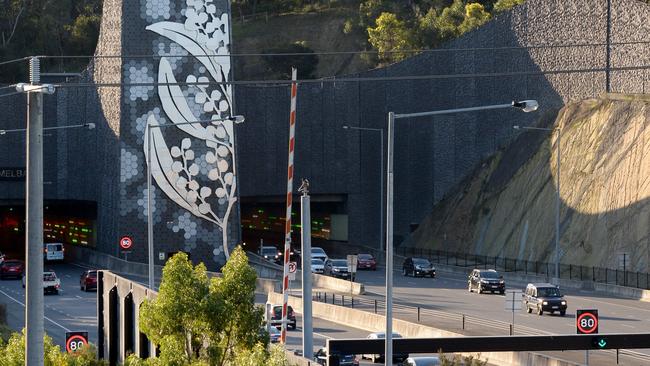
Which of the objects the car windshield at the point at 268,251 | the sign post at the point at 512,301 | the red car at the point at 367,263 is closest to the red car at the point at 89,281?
the car windshield at the point at 268,251

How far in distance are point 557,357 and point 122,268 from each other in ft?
149

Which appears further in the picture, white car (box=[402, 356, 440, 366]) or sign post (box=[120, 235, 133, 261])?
sign post (box=[120, 235, 133, 261])

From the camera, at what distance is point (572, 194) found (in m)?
82.4

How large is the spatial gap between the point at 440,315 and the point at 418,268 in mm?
25703

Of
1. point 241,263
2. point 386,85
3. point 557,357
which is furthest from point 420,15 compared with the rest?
point 241,263

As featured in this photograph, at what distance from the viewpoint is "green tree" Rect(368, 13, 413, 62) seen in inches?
5669

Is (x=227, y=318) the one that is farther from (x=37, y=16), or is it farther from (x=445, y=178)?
(x=37, y=16)

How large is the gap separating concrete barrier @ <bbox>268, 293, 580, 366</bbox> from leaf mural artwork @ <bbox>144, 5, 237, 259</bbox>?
77.1 ft

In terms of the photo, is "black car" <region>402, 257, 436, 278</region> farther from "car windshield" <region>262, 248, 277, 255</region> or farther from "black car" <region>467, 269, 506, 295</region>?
"car windshield" <region>262, 248, 277, 255</region>

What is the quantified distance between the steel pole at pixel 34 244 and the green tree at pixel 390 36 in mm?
127889

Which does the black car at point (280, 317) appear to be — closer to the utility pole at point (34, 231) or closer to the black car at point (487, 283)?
the black car at point (487, 283)

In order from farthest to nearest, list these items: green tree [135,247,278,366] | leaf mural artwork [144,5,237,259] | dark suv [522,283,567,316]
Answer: leaf mural artwork [144,5,237,259] < dark suv [522,283,567,316] < green tree [135,247,278,366]

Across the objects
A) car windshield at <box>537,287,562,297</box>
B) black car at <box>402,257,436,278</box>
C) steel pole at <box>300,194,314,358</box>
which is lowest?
black car at <box>402,257,436,278</box>

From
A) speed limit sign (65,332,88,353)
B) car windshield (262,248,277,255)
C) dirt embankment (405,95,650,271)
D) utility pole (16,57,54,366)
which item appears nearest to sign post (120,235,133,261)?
car windshield (262,248,277,255)
